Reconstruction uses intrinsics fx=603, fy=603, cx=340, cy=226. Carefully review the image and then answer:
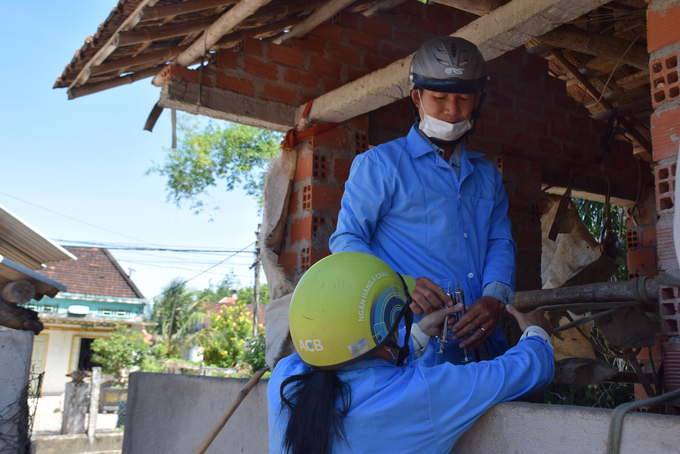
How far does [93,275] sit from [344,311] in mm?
28765

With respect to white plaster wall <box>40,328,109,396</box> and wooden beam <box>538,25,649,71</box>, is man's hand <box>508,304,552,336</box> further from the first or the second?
white plaster wall <box>40,328,109,396</box>

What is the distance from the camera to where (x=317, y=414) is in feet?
5.44

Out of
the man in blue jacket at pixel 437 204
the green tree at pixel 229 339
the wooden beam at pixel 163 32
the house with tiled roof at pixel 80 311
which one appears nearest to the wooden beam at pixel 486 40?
the man in blue jacket at pixel 437 204

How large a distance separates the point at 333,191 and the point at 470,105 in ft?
5.86

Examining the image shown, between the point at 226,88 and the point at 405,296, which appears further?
the point at 226,88

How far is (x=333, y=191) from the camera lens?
4.15 meters

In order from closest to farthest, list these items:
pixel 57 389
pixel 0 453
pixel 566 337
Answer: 1. pixel 566 337
2. pixel 0 453
3. pixel 57 389

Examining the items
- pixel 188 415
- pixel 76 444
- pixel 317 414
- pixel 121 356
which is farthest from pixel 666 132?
pixel 121 356

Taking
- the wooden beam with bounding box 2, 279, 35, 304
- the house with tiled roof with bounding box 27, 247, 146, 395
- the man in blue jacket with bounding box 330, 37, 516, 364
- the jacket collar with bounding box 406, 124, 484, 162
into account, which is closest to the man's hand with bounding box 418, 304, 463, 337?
the man in blue jacket with bounding box 330, 37, 516, 364

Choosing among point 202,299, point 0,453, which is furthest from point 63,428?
point 202,299

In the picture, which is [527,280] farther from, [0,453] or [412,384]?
[0,453]

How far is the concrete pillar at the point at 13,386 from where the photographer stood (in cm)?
535

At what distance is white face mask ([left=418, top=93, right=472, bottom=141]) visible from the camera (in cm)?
247

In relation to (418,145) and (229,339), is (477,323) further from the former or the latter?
(229,339)
